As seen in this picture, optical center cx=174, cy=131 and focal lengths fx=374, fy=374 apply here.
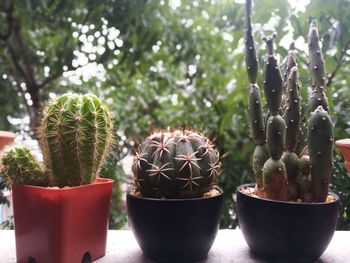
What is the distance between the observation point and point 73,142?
484mm

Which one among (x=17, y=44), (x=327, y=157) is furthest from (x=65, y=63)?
(x=327, y=157)

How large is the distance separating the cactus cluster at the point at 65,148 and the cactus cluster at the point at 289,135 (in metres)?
0.22

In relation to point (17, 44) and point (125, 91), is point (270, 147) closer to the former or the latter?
point (125, 91)

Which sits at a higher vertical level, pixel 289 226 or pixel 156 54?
pixel 156 54

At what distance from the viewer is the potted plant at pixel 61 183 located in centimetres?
48

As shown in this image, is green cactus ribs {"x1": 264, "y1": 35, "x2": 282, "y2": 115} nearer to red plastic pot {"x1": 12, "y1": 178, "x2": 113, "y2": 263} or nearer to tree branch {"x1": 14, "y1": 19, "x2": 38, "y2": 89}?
red plastic pot {"x1": 12, "y1": 178, "x2": 113, "y2": 263}

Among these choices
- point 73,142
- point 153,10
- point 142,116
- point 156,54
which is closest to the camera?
point 73,142

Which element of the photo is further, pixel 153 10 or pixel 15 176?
pixel 153 10

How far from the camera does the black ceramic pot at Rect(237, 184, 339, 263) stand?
487 mm

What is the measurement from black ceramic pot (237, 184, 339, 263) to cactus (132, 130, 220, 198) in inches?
3.1

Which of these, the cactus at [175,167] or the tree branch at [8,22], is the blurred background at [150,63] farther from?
the cactus at [175,167]

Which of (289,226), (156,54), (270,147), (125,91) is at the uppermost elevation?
(156,54)

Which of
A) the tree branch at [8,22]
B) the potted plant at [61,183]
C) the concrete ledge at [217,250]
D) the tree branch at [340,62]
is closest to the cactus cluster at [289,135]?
the concrete ledge at [217,250]

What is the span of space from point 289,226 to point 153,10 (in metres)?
0.71
